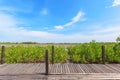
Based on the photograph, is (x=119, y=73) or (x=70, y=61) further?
(x=70, y=61)

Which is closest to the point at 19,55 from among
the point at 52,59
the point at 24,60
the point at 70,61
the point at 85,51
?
the point at 24,60

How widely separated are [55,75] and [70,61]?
5.67 meters

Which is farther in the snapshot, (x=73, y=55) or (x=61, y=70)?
(x=73, y=55)

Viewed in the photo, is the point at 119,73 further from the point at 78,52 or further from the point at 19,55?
the point at 19,55

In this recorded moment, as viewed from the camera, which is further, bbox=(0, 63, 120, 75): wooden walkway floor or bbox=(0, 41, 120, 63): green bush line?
bbox=(0, 41, 120, 63): green bush line

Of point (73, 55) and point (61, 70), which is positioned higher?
point (73, 55)

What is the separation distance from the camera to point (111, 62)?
602 inches

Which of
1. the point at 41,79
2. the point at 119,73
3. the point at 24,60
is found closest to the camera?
the point at 41,79

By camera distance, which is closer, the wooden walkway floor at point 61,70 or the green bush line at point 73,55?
the wooden walkway floor at point 61,70

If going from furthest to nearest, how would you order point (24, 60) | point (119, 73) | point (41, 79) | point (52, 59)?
point (24, 60), point (52, 59), point (119, 73), point (41, 79)

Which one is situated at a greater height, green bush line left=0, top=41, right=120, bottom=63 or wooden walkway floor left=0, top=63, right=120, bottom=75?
green bush line left=0, top=41, right=120, bottom=63

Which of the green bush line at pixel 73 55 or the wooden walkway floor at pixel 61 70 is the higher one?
the green bush line at pixel 73 55

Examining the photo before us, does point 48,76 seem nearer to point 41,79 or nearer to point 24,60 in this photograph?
point 41,79

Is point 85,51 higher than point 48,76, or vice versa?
point 85,51
